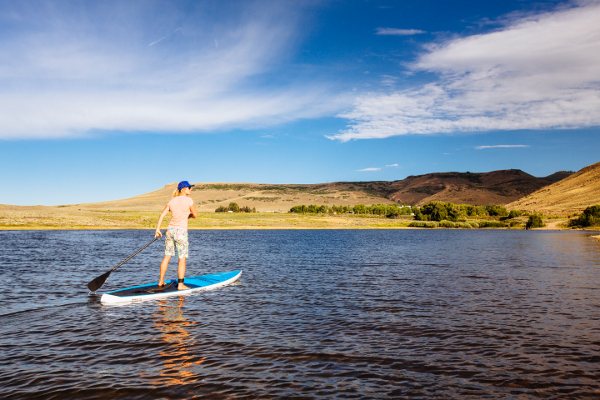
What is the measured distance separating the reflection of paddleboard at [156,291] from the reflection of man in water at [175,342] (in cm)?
56

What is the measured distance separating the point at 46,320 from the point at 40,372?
4519mm

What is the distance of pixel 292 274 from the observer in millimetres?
21688

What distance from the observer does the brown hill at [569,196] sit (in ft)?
421

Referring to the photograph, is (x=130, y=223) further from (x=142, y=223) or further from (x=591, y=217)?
(x=591, y=217)

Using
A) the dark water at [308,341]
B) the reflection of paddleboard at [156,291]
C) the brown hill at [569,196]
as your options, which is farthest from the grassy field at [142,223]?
the dark water at [308,341]

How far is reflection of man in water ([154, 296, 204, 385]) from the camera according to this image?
7.62m

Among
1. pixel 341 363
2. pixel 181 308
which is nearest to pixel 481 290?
pixel 341 363

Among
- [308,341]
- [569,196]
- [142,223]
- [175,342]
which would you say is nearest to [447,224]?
[569,196]

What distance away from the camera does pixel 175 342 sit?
9680mm

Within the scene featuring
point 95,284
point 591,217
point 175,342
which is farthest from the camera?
point 591,217

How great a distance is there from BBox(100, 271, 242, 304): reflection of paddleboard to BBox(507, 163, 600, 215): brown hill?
13199 centimetres

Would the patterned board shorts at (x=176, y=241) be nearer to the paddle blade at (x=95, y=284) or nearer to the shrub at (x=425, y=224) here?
the paddle blade at (x=95, y=284)

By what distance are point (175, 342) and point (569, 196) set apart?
6710 inches

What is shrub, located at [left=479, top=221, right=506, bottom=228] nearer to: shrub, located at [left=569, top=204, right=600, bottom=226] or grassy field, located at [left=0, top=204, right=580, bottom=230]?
grassy field, located at [left=0, top=204, right=580, bottom=230]
